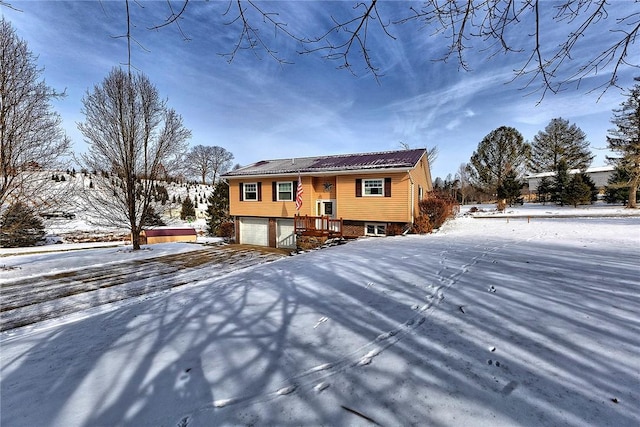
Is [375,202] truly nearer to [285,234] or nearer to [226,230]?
[285,234]

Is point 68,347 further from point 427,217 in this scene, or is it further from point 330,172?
point 427,217

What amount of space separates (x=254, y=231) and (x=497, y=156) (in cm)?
3280

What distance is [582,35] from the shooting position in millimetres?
2600

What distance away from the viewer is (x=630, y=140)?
2148 cm

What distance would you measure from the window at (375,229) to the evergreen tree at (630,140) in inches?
900

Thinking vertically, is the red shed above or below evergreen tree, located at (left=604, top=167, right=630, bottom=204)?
below

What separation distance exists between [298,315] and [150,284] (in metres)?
4.87

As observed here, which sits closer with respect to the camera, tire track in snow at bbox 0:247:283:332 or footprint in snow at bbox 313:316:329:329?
footprint in snow at bbox 313:316:329:329

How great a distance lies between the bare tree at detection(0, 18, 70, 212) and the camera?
7316 mm

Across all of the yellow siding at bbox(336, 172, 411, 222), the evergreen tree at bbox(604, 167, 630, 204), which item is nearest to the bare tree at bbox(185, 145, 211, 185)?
the yellow siding at bbox(336, 172, 411, 222)

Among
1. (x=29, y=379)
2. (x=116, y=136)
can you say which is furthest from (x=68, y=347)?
(x=116, y=136)

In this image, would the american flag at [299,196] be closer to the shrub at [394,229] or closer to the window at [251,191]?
the window at [251,191]

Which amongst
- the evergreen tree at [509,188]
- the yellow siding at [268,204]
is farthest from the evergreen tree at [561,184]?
the yellow siding at [268,204]

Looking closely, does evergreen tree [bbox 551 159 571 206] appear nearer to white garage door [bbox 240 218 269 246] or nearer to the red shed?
white garage door [bbox 240 218 269 246]
